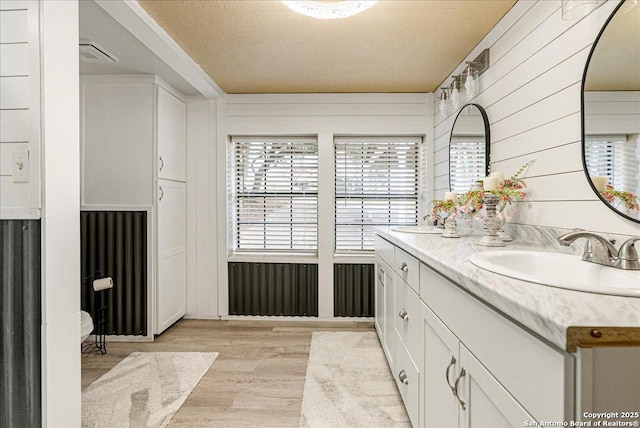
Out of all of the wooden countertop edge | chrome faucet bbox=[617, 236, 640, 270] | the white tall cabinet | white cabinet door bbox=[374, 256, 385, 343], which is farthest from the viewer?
the white tall cabinet

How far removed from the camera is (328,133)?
3244 mm

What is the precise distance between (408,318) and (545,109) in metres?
1.21

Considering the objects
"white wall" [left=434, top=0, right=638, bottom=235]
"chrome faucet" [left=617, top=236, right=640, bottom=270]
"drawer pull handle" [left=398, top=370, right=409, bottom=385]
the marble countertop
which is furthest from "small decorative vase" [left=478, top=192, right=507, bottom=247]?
"drawer pull handle" [left=398, top=370, right=409, bottom=385]

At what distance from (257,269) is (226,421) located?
1647 millimetres

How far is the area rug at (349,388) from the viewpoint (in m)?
1.77

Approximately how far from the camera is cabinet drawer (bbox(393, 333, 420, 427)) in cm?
151

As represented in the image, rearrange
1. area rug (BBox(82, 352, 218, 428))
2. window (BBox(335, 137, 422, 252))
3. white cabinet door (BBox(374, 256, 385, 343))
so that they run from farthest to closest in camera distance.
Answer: window (BBox(335, 137, 422, 252)) → white cabinet door (BBox(374, 256, 385, 343)) → area rug (BBox(82, 352, 218, 428))

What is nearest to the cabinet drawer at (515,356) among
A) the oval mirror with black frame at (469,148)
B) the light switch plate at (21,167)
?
the oval mirror with black frame at (469,148)

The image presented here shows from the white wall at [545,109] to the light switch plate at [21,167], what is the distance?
2191 mm

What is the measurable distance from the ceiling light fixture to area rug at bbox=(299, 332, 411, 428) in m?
2.14

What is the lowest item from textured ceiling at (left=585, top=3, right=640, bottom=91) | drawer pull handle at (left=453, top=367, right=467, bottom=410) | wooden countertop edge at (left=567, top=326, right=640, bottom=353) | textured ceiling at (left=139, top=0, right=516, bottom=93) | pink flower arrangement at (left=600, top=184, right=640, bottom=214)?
drawer pull handle at (left=453, top=367, right=467, bottom=410)

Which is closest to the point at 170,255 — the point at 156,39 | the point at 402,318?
the point at 156,39

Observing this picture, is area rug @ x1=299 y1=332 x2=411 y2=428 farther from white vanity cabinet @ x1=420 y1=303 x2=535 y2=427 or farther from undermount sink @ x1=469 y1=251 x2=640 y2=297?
undermount sink @ x1=469 y1=251 x2=640 y2=297

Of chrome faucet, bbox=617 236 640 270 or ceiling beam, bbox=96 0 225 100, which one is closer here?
chrome faucet, bbox=617 236 640 270
